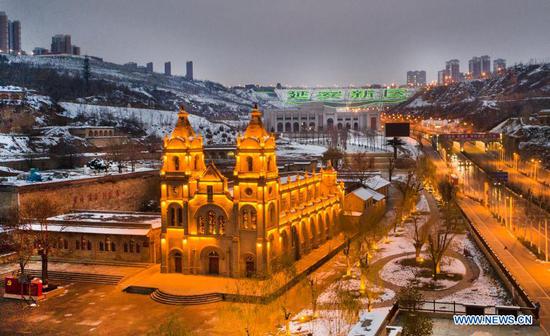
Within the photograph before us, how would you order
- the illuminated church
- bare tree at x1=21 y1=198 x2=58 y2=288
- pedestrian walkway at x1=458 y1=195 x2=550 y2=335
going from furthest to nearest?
the illuminated church → bare tree at x1=21 y1=198 x2=58 y2=288 → pedestrian walkway at x1=458 y1=195 x2=550 y2=335

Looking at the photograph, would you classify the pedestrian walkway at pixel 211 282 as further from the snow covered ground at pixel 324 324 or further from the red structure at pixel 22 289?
the red structure at pixel 22 289

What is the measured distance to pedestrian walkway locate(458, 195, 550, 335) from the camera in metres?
32.7

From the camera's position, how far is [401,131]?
353ft

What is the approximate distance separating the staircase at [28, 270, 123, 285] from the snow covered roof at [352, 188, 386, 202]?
27638 millimetres

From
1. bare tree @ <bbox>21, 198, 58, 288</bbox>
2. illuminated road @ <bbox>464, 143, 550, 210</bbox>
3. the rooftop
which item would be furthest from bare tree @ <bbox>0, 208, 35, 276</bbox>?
illuminated road @ <bbox>464, 143, 550, 210</bbox>

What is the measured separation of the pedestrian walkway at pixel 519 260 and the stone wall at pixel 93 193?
38929 millimetres

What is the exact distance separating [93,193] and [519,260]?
145ft

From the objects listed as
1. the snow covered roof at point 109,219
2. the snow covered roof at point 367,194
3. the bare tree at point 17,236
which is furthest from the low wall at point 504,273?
the bare tree at point 17,236

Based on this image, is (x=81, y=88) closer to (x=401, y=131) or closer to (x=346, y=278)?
(x=401, y=131)

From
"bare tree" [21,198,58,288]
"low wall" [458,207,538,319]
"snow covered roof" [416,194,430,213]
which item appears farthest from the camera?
"snow covered roof" [416,194,430,213]

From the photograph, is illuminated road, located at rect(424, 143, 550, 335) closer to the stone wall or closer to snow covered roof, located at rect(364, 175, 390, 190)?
snow covered roof, located at rect(364, 175, 390, 190)

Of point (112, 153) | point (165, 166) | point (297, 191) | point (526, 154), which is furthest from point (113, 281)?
point (526, 154)

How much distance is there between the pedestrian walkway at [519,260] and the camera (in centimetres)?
3266

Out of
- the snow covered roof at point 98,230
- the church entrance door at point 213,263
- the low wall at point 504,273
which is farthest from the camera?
the snow covered roof at point 98,230
